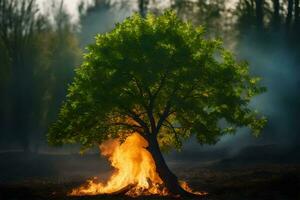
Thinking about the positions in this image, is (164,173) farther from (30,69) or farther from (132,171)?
(30,69)

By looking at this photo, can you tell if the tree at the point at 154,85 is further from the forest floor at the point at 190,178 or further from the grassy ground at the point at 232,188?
the forest floor at the point at 190,178

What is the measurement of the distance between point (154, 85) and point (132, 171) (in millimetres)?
6504

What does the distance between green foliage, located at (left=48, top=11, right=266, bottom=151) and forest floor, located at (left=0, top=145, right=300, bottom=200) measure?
367 centimetres

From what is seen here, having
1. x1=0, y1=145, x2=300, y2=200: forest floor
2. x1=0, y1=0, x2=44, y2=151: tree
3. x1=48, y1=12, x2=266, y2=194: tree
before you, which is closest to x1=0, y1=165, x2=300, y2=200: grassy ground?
x1=0, y1=145, x2=300, y2=200: forest floor

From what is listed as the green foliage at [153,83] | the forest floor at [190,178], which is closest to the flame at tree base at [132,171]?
the forest floor at [190,178]

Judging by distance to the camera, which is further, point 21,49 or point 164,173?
point 21,49

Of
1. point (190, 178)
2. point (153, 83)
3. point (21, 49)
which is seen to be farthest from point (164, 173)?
point (21, 49)

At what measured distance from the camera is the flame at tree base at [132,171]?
36750 mm

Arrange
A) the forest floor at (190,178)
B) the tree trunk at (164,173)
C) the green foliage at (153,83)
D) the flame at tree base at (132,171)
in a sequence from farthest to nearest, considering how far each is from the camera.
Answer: the flame at tree base at (132,171), the tree trunk at (164,173), the green foliage at (153,83), the forest floor at (190,178)

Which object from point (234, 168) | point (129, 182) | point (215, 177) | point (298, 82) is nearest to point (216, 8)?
point (298, 82)

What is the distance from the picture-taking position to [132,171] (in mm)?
38156

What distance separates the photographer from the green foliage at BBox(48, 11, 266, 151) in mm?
33969

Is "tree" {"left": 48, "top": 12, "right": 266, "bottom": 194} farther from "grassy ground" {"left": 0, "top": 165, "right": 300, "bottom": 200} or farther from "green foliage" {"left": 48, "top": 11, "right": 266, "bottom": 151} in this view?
"grassy ground" {"left": 0, "top": 165, "right": 300, "bottom": 200}

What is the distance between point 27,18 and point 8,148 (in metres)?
21.5
